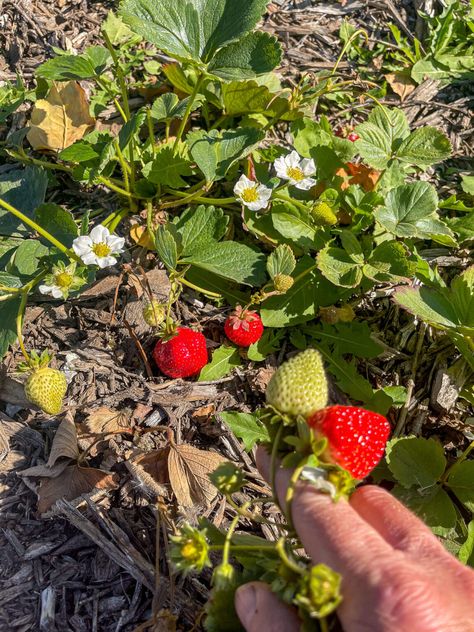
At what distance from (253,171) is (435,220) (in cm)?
73

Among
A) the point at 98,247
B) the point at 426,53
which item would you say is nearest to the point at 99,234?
the point at 98,247

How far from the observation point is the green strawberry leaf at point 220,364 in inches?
88.2

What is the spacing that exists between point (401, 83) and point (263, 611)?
2.59 meters

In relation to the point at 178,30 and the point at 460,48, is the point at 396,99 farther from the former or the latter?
the point at 178,30

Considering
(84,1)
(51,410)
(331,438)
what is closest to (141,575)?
(51,410)

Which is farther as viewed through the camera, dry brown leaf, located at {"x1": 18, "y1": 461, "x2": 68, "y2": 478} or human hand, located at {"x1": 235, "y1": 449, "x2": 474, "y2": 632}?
dry brown leaf, located at {"x1": 18, "y1": 461, "x2": 68, "y2": 478}

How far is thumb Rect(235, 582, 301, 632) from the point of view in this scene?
3.71ft

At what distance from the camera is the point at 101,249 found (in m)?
2.15

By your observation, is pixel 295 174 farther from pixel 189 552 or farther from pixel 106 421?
pixel 189 552

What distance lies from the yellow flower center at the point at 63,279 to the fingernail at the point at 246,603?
3.97 feet

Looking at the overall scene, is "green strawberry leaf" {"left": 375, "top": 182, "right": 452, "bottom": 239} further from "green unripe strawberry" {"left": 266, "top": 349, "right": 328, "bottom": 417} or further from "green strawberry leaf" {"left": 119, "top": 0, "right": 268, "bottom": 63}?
"green unripe strawberry" {"left": 266, "top": 349, "right": 328, "bottom": 417}

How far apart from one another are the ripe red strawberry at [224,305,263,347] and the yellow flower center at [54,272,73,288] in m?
0.57

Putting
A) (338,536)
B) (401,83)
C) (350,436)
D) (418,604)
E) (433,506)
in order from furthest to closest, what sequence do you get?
1. (401,83)
2. (433,506)
3. (350,436)
4. (338,536)
5. (418,604)

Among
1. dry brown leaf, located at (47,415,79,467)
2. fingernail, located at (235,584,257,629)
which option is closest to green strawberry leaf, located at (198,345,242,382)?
dry brown leaf, located at (47,415,79,467)
